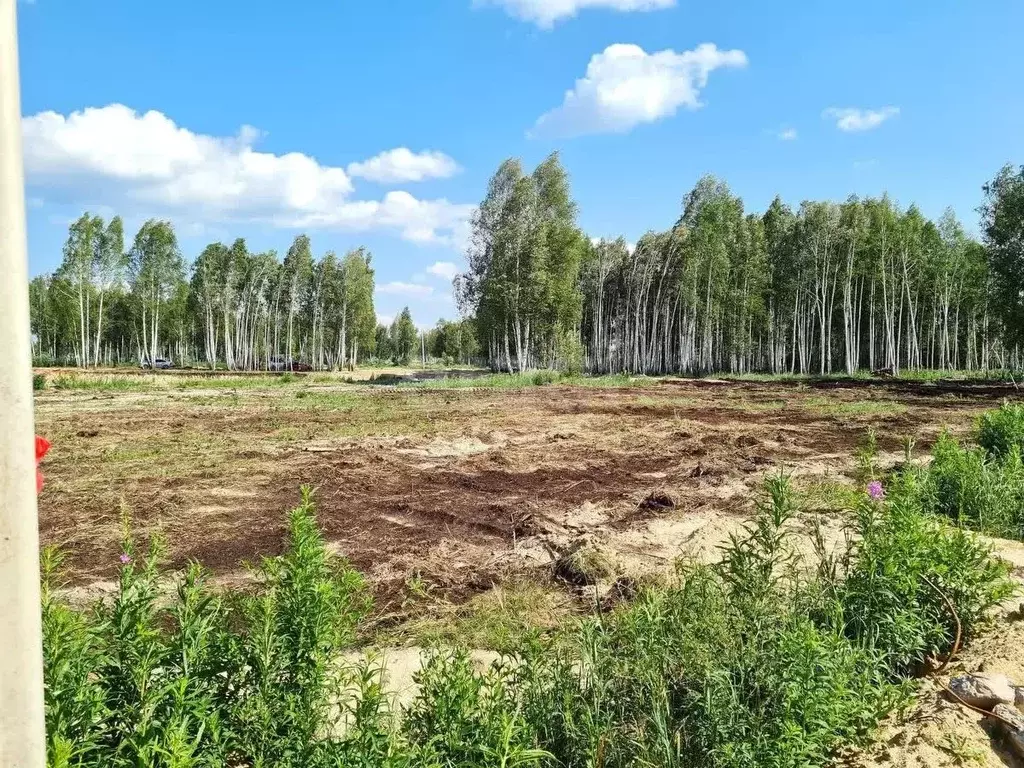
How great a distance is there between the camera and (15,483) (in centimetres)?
146

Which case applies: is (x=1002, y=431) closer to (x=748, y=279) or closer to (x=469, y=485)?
(x=469, y=485)

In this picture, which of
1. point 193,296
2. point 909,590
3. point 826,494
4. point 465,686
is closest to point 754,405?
point 826,494

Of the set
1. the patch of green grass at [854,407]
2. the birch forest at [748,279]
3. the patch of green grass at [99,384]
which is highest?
the birch forest at [748,279]

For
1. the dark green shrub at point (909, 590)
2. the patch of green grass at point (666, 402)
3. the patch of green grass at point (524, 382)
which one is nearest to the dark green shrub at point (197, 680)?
the dark green shrub at point (909, 590)

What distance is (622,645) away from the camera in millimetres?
3848

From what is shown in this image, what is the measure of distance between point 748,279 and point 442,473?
45063 mm

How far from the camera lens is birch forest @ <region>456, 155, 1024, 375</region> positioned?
140 feet

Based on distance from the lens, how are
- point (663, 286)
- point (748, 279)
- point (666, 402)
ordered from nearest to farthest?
1. point (666, 402)
2. point (748, 279)
3. point (663, 286)

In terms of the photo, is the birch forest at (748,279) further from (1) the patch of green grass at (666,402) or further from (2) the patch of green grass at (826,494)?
(2) the patch of green grass at (826,494)

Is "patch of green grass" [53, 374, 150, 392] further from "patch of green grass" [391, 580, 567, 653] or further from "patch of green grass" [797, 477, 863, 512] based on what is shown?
"patch of green grass" [797, 477, 863, 512]

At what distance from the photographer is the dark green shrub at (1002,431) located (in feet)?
30.2

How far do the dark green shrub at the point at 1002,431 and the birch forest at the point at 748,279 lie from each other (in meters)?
30.3

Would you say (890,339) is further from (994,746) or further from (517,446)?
(994,746)

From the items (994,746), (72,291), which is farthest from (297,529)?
(72,291)
